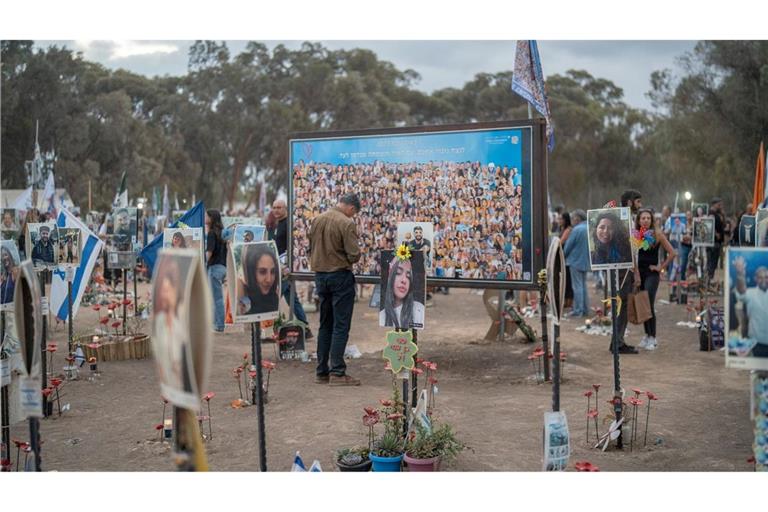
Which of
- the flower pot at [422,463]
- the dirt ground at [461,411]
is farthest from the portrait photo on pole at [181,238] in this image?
the flower pot at [422,463]

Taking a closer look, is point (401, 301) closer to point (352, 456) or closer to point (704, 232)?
point (352, 456)

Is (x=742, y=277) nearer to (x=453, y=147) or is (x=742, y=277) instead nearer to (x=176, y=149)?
(x=453, y=147)

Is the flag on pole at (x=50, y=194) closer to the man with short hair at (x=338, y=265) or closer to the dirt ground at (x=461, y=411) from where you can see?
the dirt ground at (x=461, y=411)

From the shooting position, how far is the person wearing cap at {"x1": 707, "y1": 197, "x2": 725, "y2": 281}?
1485 cm

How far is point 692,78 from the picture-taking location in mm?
27875

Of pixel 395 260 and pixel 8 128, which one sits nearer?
pixel 395 260

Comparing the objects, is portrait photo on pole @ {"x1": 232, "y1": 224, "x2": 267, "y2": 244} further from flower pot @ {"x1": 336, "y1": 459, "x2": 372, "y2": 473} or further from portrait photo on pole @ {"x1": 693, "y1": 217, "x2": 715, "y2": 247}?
portrait photo on pole @ {"x1": 693, "y1": 217, "x2": 715, "y2": 247}

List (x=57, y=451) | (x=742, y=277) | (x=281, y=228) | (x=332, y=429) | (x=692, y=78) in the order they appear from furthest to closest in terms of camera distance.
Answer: (x=692, y=78) → (x=281, y=228) → (x=332, y=429) → (x=57, y=451) → (x=742, y=277)

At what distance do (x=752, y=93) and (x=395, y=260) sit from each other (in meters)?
23.9

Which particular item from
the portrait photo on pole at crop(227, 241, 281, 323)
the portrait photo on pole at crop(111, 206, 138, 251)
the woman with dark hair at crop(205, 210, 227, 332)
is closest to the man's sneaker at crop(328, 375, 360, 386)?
the portrait photo on pole at crop(227, 241, 281, 323)

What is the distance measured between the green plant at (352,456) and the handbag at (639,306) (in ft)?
17.1

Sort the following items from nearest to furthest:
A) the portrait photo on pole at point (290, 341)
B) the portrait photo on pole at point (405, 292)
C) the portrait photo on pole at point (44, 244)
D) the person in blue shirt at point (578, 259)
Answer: the portrait photo on pole at point (405, 292), the portrait photo on pole at point (44, 244), the portrait photo on pole at point (290, 341), the person in blue shirt at point (578, 259)

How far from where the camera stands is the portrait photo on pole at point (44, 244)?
24.8 feet

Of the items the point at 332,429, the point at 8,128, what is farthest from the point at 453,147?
the point at 8,128
